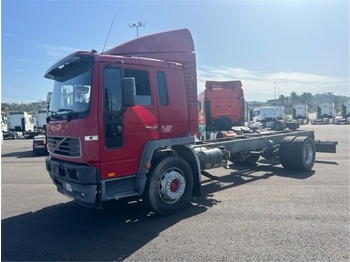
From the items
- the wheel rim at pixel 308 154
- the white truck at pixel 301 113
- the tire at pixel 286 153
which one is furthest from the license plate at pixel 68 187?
the white truck at pixel 301 113

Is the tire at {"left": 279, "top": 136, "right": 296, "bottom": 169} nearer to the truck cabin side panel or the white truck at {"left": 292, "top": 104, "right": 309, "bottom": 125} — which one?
the truck cabin side panel

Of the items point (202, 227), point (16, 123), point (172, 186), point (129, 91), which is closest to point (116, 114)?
point (129, 91)

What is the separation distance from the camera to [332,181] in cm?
758

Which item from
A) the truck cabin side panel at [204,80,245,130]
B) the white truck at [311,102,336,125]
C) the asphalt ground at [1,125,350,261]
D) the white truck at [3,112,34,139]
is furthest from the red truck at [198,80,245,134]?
the white truck at [311,102,336,125]

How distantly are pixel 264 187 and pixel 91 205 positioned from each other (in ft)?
14.5

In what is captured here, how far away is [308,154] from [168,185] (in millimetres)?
5955

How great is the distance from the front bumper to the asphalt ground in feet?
2.00

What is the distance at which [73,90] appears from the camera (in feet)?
16.7

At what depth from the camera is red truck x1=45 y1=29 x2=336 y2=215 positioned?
185 inches

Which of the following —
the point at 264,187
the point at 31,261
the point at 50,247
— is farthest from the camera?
the point at 264,187

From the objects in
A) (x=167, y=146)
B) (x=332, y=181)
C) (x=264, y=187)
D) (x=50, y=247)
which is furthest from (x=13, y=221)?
(x=332, y=181)

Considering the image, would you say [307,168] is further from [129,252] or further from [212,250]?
[129,252]

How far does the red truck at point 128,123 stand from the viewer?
15.5 feet

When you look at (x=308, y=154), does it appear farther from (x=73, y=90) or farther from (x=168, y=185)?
(x=73, y=90)
